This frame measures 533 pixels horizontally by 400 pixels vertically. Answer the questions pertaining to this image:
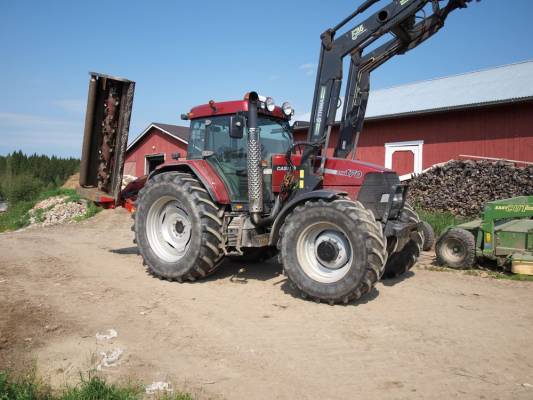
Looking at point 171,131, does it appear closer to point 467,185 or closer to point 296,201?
point 467,185

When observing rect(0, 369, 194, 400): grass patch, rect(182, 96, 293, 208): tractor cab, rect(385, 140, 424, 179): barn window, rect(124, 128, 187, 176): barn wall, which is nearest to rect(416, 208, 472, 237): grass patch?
rect(385, 140, 424, 179): barn window

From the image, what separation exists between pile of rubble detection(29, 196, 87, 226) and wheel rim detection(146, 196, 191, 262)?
1110 cm

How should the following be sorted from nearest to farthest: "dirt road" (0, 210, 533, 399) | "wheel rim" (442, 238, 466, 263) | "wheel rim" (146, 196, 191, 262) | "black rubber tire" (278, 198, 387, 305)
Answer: "dirt road" (0, 210, 533, 399), "black rubber tire" (278, 198, 387, 305), "wheel rim" (146, 196, 191, 262), "wheel rim" (442, 238, 466, 263)

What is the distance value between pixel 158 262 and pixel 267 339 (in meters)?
2.91

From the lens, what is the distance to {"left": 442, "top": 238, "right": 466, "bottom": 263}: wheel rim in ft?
25.1

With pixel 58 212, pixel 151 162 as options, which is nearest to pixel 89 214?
pixel 58 212

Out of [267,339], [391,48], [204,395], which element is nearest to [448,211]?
[391,48]

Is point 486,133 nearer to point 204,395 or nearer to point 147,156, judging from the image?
point 204,395

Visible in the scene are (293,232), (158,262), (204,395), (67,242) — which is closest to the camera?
(204,395)

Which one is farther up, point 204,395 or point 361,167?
point 361,167

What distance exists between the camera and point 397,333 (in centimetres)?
443

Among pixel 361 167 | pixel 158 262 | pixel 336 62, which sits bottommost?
pixel 158 262

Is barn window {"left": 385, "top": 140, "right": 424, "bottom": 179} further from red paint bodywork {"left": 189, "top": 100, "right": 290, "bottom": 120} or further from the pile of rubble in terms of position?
the pile of rubble

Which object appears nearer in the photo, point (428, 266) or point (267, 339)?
point (267, 339)
